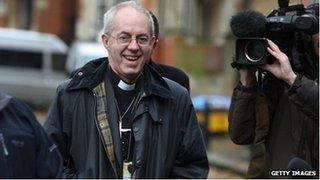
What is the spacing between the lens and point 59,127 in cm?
368

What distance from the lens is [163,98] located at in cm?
369

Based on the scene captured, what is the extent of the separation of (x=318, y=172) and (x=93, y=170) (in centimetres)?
110

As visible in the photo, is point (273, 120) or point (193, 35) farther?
point (193, 35)

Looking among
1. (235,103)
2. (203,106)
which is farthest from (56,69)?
(235,103)

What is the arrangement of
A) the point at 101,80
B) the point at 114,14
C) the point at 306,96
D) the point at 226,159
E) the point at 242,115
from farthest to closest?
1. the point at 226,159
2. the point at 242,115
3. the point at 101,80
4. the point at 114,14
5. the point at 306,96

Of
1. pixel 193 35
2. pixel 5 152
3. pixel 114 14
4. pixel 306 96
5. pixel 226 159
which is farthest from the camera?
pixel 193 35

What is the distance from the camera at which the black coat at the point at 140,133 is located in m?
3.57

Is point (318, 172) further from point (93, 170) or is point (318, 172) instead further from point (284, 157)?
point (93, 170)

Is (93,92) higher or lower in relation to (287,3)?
lower

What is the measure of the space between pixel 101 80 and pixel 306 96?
1.03 m

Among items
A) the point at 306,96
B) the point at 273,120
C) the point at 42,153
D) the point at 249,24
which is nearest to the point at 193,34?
the point at 273,120

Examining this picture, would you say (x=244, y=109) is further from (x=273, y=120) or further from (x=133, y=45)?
(x=133, y=45)

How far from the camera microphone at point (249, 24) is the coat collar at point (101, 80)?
467 millimetres

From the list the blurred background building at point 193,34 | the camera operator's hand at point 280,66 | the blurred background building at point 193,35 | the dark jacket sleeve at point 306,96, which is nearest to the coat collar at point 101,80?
the camera operator's hand at point 280,66
